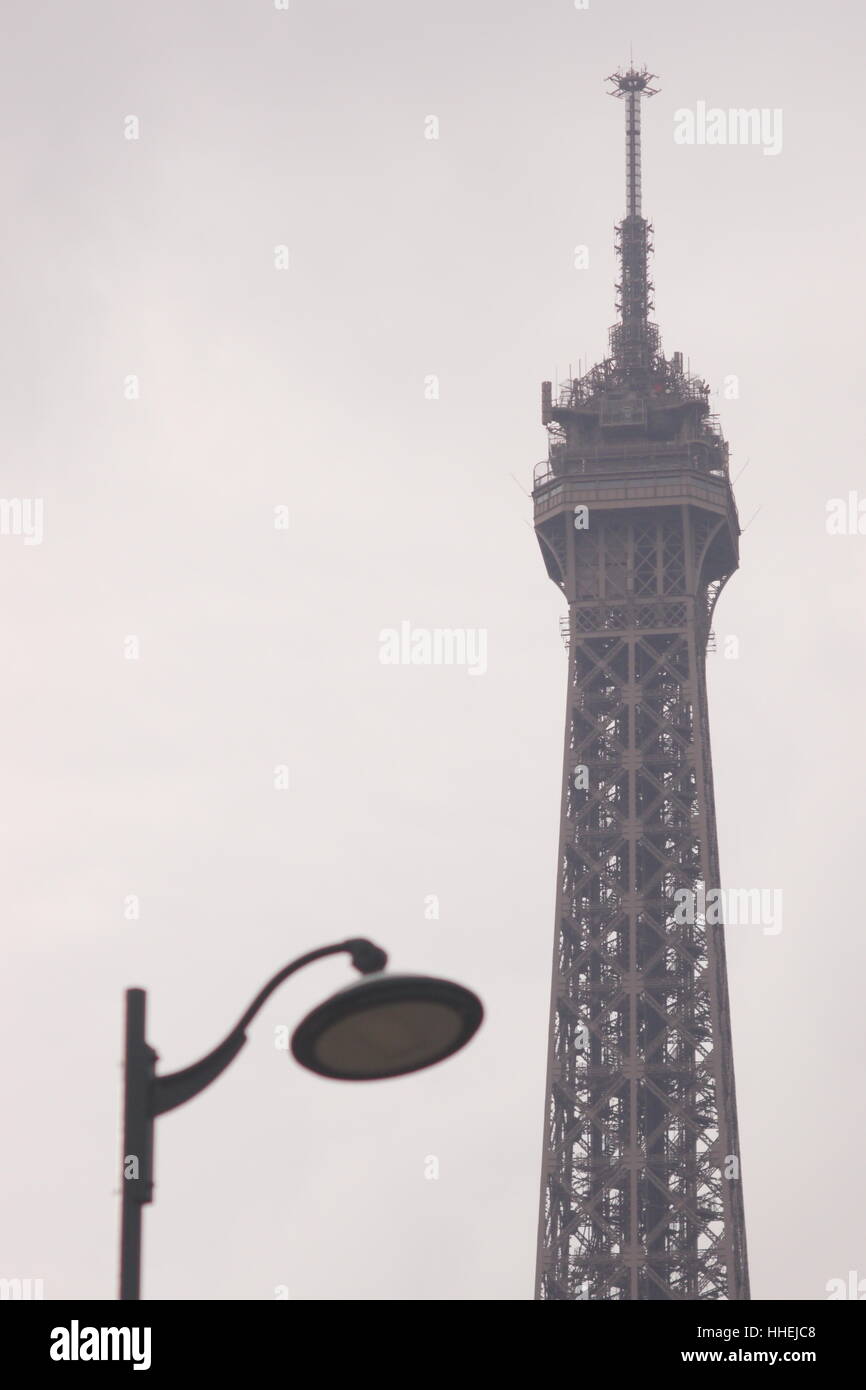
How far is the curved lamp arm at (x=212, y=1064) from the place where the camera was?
28.8m

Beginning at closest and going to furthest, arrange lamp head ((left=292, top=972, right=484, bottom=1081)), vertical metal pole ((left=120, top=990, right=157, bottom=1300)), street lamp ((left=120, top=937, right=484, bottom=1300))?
1. vertical metal pole ((left=120, top=990, right=157, bottom=1300))
2. street lamp ((left=120, top=937, right=484, bottom=1300))
3. lamp head ((left=292, top=972, right=484, bottom=1081))

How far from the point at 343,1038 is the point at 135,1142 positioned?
221cm

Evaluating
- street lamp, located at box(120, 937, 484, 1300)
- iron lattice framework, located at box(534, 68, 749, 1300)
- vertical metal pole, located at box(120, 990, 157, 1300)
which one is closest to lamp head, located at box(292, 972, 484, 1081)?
street lamp, located at box(120, 937, 484, 1300)

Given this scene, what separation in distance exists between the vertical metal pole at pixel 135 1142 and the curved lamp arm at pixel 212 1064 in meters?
0.12

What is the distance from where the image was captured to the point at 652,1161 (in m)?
157

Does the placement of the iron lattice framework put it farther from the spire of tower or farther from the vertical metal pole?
the vertical metal pole

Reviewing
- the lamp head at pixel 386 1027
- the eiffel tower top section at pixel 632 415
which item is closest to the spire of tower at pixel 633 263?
the eiffel tower top section at pixel 632 415

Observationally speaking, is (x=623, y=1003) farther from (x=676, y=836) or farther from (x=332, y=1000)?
(x=332, y=1000)

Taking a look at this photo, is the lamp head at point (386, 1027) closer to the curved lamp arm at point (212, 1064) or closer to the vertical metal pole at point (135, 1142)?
the curved lamp arm at point (212, 1064)

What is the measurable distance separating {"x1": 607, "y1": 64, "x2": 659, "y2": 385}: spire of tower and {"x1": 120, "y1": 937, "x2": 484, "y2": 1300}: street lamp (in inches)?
5805

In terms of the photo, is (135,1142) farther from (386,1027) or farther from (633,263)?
(633,263)

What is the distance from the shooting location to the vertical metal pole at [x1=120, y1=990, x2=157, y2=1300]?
2808 centimetres
